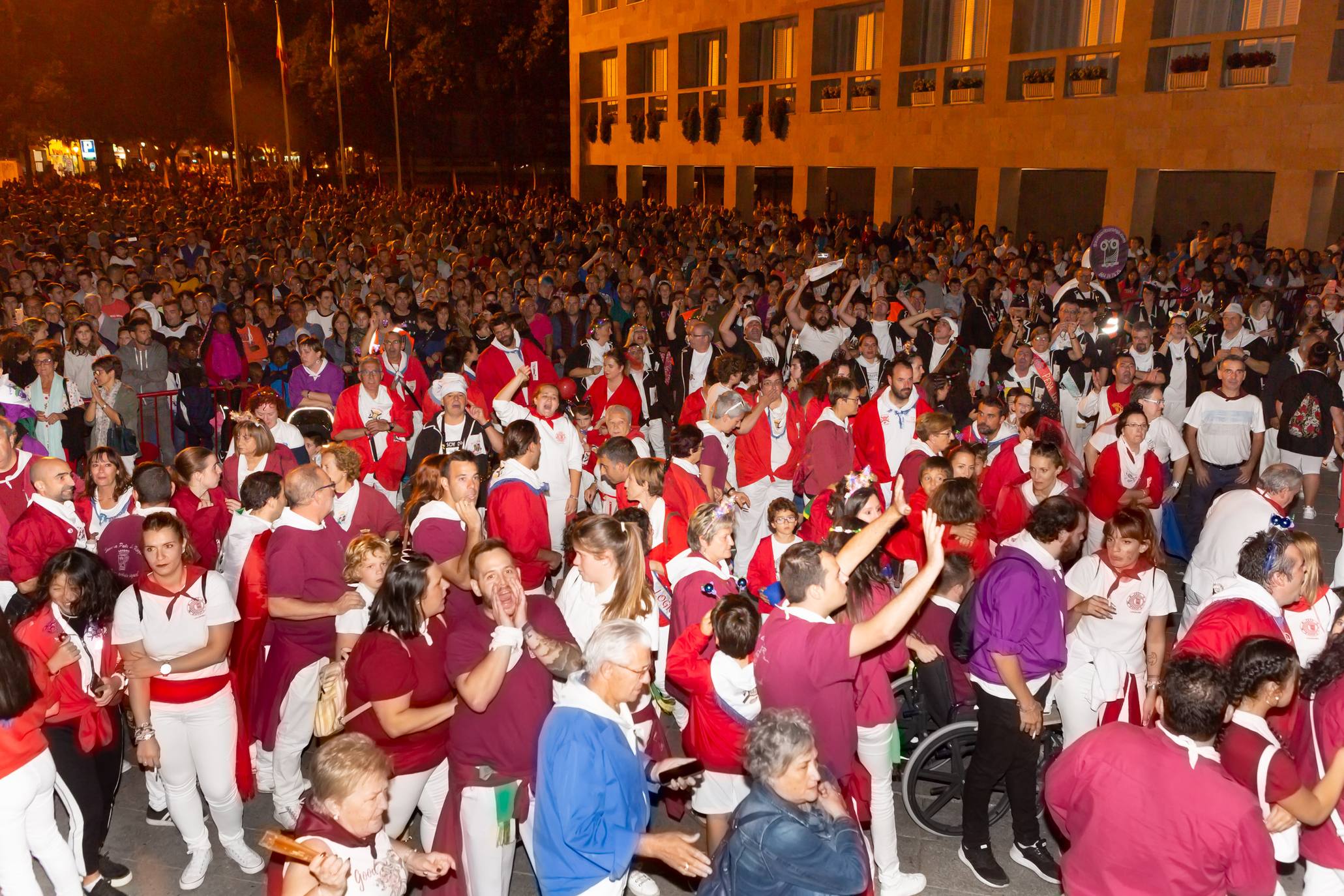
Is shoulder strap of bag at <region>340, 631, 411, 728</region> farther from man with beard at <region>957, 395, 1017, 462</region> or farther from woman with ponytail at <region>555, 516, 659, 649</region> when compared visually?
man with beard at <region>957, 395, 1017, 462</region>

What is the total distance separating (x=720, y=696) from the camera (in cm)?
406

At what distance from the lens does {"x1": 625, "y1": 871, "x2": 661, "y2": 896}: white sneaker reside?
15.6 feet

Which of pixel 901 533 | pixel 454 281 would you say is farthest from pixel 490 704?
pixel 454 281

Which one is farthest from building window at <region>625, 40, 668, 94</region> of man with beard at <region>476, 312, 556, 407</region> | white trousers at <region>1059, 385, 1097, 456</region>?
white trousers at <region>1059, 385, 1097, 456</region>

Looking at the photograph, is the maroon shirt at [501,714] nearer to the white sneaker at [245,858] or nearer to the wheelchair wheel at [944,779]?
the white sneaker at [245,858]

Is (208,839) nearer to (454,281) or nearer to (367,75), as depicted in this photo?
(454,281)

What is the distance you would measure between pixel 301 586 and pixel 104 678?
910 mm

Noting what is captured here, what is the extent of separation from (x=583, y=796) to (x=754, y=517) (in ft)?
15.8

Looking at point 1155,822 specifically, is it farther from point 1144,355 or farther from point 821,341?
point 821,341

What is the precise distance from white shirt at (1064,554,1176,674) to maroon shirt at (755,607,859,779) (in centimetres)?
157

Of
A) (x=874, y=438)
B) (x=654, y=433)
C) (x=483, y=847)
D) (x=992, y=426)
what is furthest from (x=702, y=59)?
(x=483, y=847)

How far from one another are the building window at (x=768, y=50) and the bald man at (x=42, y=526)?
91.3 feet

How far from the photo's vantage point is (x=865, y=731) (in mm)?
4527

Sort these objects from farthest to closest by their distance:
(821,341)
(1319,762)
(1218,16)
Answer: (1218,16) → (821,341) → (1319,762)
